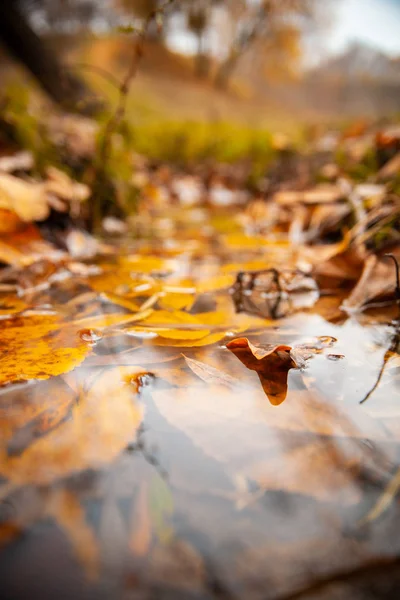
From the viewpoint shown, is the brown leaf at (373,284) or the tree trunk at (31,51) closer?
the brown leaf at (373,284)

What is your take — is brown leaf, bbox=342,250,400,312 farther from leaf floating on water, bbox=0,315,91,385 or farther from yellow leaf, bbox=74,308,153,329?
leaf floating on water, bbox=0,315,91,385

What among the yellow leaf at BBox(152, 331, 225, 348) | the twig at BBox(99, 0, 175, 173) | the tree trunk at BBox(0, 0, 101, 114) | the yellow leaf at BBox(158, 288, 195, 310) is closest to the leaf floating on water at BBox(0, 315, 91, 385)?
the yellow leaf at BBox(152, 331, 225, 348)

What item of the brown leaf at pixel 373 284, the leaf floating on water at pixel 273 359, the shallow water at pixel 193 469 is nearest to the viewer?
the shallow water at pixel 193 469

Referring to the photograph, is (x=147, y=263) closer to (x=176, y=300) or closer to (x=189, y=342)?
(x=176, y=300)

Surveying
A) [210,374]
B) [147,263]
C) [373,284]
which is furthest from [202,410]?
[147,263]

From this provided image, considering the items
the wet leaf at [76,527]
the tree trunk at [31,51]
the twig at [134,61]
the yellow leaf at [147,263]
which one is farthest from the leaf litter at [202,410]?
the tree trunk at [31,51]

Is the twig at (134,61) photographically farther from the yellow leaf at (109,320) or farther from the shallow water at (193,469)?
the shallow water at (193,469)

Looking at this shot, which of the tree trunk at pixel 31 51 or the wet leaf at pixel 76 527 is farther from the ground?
the tree trunk at pixel 31 51

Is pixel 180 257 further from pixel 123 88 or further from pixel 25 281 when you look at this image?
pixel 123 88
